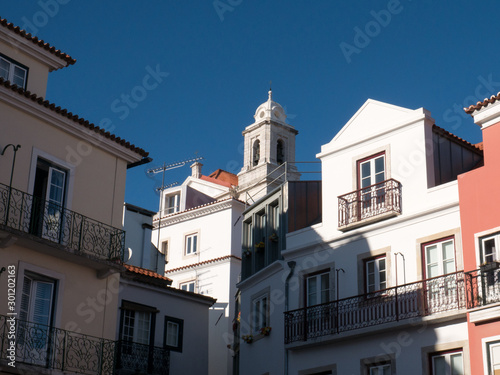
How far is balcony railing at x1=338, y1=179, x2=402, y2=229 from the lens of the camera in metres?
25.8

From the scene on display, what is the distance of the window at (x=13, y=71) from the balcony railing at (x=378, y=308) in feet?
35.1

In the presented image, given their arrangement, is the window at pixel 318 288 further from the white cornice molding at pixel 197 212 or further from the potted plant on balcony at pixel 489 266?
the white cornice molding at pixel 197 212

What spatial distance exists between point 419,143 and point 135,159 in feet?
28.0

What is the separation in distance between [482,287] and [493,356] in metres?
1.77

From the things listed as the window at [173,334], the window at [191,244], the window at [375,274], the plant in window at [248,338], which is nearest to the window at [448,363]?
the window at [375,274]

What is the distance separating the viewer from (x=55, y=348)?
20375mm

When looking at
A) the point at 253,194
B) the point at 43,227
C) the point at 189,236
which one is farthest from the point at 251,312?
the point at 253,194

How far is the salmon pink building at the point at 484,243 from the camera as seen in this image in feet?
70.9

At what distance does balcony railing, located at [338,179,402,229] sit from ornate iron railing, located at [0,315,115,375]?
882 cm

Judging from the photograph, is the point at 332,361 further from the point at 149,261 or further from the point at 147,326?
the point at 149,261

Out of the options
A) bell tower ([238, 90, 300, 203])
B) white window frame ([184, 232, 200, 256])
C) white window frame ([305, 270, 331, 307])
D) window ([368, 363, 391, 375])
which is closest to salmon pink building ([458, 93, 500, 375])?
window ([368, 363, 391, 375])

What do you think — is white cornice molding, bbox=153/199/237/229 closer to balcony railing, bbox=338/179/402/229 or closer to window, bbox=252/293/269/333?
window, bbox=252/293/269/333

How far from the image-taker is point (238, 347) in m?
31.7

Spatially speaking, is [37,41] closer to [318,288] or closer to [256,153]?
[318,288]
